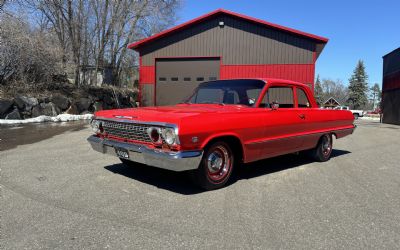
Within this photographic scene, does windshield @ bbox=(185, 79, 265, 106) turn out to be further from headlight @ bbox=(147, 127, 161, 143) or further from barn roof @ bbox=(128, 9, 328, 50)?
barn roof @ bbox=(128, 9, 328, 50)

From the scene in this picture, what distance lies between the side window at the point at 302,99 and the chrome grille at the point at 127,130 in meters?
3.27

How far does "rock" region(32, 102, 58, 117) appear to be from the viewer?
14.3 metres

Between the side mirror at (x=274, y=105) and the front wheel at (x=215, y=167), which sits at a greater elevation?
the side mirror at (x=274, y=105)

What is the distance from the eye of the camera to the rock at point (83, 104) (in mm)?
17219

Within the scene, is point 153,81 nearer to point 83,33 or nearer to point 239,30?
point 239,30

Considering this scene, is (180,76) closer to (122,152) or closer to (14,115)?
(14,115)

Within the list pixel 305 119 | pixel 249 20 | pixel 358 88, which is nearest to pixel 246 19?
pixel 249 20

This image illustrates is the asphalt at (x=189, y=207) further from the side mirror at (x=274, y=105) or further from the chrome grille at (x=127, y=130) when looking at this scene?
the side mirror at (x=274, y=105)

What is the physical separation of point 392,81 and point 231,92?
22011 millimetres

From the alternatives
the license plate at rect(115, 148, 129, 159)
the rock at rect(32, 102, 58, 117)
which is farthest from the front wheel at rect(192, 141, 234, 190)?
the rock at rect(32, 102, 58, 117)

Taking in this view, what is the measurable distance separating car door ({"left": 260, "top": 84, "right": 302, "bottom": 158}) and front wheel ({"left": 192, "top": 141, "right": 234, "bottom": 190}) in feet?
2.36

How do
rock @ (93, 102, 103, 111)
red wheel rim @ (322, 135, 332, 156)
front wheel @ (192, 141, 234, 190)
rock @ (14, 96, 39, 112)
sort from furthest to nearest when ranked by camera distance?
rock @ (93, 102, 103, 111) → rock @ (14, 96, 39, 112) → red wheel rim @ (322, 135, 332, 156) → front wheel @ (192, 141, 234, 190)

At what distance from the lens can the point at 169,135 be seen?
4.19 meters

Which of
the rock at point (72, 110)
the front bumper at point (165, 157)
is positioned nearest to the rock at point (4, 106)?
the rock at point (72, 110)
